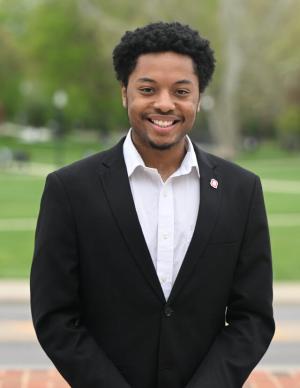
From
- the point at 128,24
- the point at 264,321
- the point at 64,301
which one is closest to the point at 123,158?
the point at 64,301

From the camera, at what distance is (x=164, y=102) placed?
245 centimetres

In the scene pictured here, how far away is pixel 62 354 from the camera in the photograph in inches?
94.4

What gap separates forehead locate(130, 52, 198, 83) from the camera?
2.44 m

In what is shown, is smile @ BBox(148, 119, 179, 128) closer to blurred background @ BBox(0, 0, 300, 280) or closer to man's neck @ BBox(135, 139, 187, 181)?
man's neck @ BBox(135, 139, 187, 181)

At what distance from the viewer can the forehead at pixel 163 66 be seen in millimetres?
2443

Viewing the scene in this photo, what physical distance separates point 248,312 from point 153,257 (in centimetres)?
35

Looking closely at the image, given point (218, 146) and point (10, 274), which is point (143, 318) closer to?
point (10, 274)

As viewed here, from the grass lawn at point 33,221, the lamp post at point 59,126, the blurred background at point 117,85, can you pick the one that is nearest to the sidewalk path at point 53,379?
the grass lawn at point 33,221

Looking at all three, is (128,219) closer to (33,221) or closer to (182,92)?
(182,92)

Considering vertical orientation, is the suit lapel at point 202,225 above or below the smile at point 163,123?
below

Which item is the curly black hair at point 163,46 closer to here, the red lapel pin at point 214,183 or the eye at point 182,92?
the eye at point 182,92

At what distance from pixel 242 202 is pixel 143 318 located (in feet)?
1.54

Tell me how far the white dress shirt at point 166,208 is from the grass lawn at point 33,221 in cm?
764

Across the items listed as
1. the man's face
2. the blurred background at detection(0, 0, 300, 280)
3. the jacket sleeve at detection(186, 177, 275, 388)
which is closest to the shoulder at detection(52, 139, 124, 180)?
the man's face
